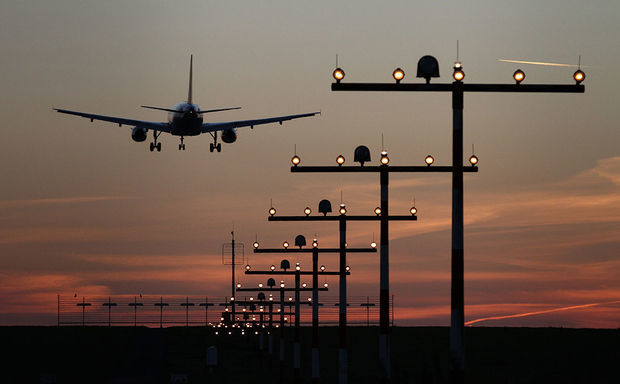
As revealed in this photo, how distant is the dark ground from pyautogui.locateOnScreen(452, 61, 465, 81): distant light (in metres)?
30.7

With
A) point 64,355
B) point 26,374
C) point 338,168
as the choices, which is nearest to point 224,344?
point 64,355

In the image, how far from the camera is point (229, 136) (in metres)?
113

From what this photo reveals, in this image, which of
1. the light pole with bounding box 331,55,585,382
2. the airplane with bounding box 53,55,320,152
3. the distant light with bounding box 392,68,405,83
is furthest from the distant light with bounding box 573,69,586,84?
the airplane with bounding box 53,55,320,152

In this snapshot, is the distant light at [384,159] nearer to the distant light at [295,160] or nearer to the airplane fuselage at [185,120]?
the distant light at [295,160]

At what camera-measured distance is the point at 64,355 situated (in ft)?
404

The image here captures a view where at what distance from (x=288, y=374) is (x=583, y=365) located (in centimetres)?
2762

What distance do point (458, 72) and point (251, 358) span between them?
105 metres

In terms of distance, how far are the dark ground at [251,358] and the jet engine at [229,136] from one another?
69.0ft

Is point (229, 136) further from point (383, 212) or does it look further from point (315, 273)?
point (383, 212)

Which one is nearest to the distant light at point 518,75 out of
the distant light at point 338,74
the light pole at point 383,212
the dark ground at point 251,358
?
the distant light at point 338,74

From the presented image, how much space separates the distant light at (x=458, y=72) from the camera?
1284 inches

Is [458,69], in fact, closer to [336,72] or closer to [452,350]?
[336,72]

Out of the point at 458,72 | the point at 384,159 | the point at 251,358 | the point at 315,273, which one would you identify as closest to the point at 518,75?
the point at 458,72

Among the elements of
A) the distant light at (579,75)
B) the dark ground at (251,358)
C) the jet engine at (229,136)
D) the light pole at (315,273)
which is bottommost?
the dark ground at (251,358)
